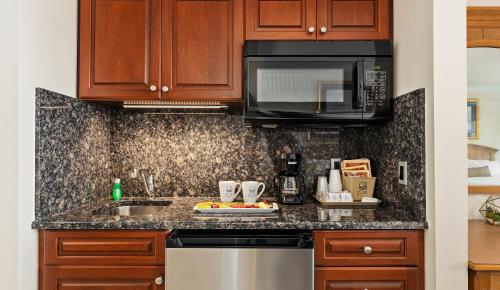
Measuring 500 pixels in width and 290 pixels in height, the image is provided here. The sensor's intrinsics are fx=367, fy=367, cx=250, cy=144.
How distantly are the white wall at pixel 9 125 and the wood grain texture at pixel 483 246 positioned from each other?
192cm

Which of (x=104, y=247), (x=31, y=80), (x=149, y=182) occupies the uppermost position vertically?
(x=31, y=80)

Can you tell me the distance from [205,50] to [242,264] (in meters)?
1.12

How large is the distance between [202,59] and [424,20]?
43.1 inches

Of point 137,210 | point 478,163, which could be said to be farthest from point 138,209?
point 478,163

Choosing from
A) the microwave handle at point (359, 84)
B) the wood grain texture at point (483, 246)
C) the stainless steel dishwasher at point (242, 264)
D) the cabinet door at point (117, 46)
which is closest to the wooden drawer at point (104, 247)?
the stainless steel dishwasher at point (242, 264)

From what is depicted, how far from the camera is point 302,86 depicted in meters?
1.93

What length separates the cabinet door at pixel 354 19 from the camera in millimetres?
1973

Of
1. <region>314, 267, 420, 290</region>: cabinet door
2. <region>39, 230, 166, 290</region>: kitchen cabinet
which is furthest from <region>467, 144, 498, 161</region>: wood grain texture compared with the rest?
<region>39, 230, 166, 290</region>: kitchen cabinet

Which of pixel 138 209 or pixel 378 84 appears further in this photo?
pixel 138 209

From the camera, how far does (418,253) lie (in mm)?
1644

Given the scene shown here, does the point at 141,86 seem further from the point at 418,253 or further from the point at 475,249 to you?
→ the point at 475,249

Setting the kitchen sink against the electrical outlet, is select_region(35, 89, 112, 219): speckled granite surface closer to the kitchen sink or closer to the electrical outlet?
the kitchen sink

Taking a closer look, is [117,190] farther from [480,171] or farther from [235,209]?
[480,171]

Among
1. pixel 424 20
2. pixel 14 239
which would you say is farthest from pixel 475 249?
pixel 14 239
